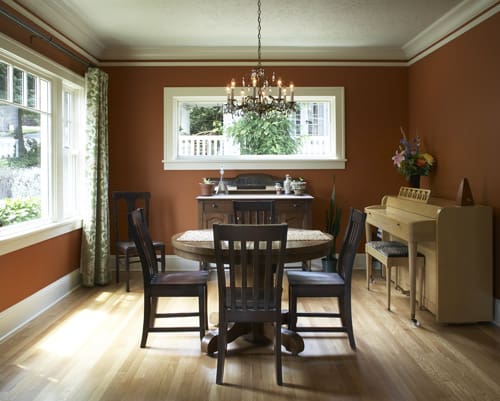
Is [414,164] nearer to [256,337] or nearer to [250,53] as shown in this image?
→ [250,53]

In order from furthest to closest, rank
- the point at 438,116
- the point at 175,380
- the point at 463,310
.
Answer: the point at 438,116 < the point at 463,310 < the point at 175,380

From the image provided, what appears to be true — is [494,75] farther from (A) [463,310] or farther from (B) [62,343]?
(B) [62,343]

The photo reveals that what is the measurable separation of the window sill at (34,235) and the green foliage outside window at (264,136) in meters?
2.15

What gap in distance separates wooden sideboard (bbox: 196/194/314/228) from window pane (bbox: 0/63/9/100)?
7.20 ft

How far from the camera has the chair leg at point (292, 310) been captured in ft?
10.1

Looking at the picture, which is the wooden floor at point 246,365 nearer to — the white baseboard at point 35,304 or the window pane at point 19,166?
the white baseboard at point 35,304

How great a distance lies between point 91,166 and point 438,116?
11.9 ft

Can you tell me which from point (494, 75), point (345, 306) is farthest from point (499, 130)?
point (345, 306)

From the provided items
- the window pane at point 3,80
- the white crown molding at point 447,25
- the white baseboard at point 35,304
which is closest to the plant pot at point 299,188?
the white crown molding at point 447,25

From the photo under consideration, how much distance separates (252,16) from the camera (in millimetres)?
4254

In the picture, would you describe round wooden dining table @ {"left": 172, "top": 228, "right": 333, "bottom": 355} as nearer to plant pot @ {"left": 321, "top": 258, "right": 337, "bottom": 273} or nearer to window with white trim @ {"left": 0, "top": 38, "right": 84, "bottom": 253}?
window with white trim @ {"left": 0, "top": 38, "right": 84, "bottom": 253}

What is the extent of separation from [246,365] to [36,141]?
2653 millimetres

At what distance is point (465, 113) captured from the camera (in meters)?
4.09

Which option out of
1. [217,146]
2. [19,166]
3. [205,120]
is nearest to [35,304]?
[19,166]
